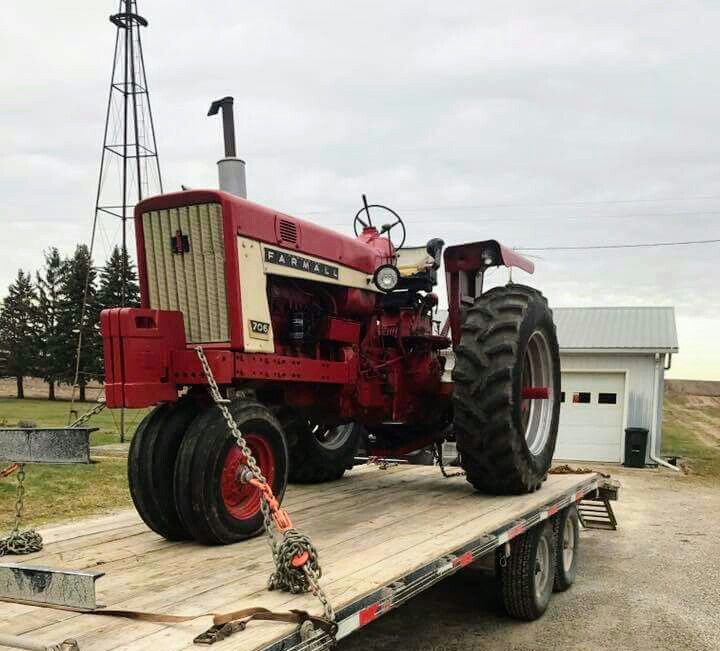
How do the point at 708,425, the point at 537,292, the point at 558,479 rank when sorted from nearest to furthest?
the point at 537,292
the point at 558,479
the point at 708,425

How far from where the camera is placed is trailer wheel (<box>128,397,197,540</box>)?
13.7ft

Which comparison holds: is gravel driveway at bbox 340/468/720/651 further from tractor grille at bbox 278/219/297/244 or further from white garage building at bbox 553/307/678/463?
white garage building at bbox 553/307/678/463

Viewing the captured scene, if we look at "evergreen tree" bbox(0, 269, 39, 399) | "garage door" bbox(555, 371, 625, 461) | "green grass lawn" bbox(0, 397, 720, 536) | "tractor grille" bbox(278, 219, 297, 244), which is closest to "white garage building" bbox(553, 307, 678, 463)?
"garage door" bbox(555, 371, 625, 461)

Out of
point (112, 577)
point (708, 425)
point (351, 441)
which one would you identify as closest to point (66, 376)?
point (708, 425)

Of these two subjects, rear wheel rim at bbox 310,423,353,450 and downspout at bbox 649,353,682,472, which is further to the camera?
downspout at bbox 649,353,682,472

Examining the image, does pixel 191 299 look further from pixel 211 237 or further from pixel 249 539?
pixel 249 539

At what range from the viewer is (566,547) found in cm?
661

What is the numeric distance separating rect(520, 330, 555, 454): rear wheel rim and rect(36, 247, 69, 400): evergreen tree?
132 ft

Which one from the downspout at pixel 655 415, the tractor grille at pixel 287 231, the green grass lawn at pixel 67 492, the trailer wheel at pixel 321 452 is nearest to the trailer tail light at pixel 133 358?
the tractor grille at pixel 287 231

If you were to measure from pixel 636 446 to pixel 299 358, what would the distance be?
40.3 feet

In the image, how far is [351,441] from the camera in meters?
6.93

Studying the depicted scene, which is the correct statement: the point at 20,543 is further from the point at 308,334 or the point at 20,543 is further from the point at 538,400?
the point at 538,400

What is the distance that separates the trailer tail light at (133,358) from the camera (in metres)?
4.05

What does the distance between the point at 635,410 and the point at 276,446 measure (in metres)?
13.2
